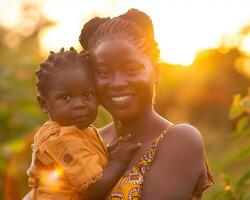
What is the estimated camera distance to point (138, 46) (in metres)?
4.02

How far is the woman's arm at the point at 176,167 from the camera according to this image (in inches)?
149

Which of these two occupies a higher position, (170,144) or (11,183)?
(170,144)

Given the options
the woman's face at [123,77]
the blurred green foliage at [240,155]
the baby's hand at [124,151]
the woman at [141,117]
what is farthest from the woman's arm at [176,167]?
the blurred green foliage at [240,155]

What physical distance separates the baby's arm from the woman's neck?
148 millimetres

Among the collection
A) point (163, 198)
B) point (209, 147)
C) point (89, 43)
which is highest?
point (89, 43)

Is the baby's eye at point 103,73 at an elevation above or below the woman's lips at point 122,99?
above

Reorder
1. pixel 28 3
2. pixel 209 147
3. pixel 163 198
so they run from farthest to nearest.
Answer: pixel 28 3, pixel 209 147, pixel 163 198

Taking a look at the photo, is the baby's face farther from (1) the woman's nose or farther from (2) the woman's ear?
(2) the woman's ear

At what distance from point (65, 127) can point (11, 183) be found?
19.3 ft

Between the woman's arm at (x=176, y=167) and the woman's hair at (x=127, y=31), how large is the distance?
18.9 inches

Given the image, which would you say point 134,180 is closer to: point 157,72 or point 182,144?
point 182,144

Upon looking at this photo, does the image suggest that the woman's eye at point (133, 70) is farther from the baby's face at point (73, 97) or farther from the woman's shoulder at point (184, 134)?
the woman's shoulder at point (184, 134)

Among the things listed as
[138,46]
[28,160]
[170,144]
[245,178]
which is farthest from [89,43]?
[28,160]

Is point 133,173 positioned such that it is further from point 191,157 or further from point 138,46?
point 138,46
